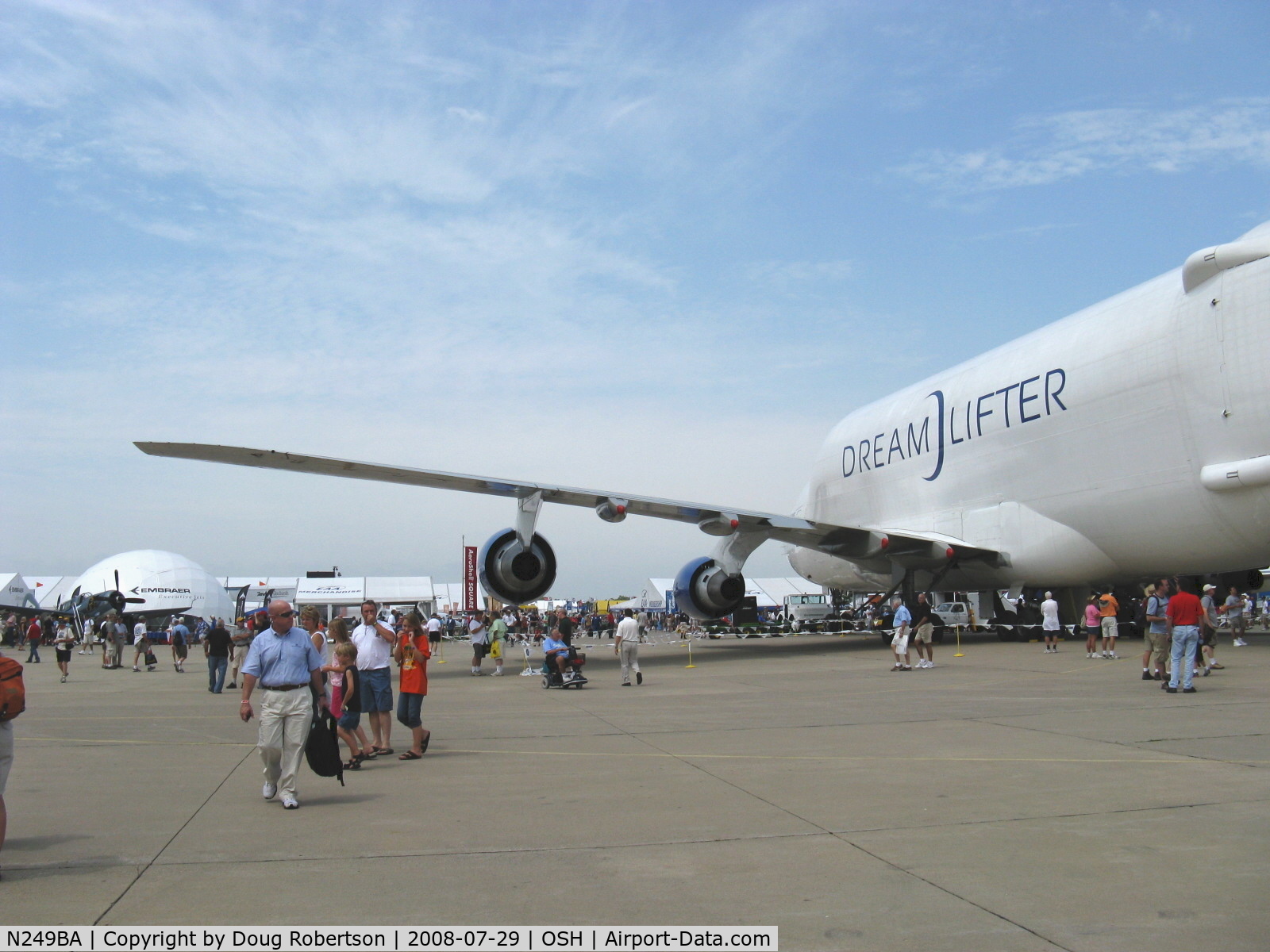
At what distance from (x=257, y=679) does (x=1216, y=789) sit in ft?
22.5

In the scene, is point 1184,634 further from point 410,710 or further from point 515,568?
point 515,568

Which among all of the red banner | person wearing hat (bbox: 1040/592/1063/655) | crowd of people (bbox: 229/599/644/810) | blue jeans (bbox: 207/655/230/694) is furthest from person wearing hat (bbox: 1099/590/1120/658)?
the red banner

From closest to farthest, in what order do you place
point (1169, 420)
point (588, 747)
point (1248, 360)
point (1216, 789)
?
1. point (1216, 789)
2. point (588, 747)
3. point (1248, 360)
4. point (1169, 420)

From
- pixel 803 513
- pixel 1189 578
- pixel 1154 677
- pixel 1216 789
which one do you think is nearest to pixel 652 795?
pixel 1216 789

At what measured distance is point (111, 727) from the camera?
12680 mm

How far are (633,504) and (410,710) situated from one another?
14.0m

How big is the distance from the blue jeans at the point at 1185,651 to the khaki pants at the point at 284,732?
36.0 feet

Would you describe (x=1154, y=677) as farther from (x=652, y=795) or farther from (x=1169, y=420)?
(x=652, y=795)

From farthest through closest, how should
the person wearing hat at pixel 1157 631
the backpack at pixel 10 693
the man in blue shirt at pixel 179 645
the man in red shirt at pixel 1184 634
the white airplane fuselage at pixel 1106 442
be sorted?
the man in blue shirt at pixel 179 645, the white airplane fuselage at pixel 1106 442, the person wearing hat at pixel 1157 631, the man in red shirt at pixel 1184 634, the backpack at pixel 10 693

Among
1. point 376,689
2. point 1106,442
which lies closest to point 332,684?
point 376,689

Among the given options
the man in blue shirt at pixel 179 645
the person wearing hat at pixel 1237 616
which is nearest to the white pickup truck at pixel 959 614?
the person wearing hat at pixel 1237 616

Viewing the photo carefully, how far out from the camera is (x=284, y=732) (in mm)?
7422

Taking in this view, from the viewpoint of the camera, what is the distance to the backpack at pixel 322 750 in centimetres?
756

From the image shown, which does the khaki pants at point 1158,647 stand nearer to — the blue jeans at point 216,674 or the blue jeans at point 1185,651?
the blue jeans at point 1185,651
